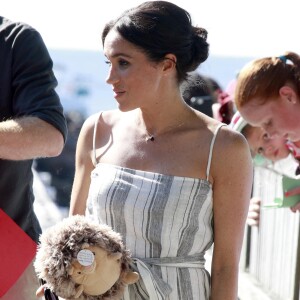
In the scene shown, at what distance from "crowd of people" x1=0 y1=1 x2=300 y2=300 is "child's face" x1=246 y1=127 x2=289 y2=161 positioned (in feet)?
4.55

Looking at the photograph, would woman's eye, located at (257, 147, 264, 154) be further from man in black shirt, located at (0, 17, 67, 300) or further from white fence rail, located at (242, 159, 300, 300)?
man in black shirt, located at (0, 17, 67, 300)

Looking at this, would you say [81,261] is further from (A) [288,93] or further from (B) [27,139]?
(A) [288,93]

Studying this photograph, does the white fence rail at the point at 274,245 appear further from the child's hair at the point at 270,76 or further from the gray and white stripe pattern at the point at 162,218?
the gray and white stripe pattern at the point at 162,218

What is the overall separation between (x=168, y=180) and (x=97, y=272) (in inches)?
16.6

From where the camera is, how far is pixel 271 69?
3.61 metres

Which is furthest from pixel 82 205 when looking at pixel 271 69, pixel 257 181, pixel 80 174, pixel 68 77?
pixel 68 77

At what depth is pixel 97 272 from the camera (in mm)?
2432

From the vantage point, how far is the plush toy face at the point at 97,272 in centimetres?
241

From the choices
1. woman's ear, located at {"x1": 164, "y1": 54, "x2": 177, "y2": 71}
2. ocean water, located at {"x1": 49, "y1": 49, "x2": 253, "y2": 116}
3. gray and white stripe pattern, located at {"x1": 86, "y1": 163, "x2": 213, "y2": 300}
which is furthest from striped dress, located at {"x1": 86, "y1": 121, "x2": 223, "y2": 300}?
ocean water, located at {"x1": 49, "y1": 49, "x2": 253, "y2": 116}

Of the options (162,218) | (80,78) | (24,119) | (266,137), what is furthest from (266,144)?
(80,78)

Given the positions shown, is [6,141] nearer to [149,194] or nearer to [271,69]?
[149,194]

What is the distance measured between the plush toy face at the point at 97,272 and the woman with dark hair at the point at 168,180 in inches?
6.9

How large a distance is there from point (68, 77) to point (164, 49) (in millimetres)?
9416

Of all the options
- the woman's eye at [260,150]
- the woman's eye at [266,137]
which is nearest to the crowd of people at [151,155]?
the woman's eye at [266,137]
